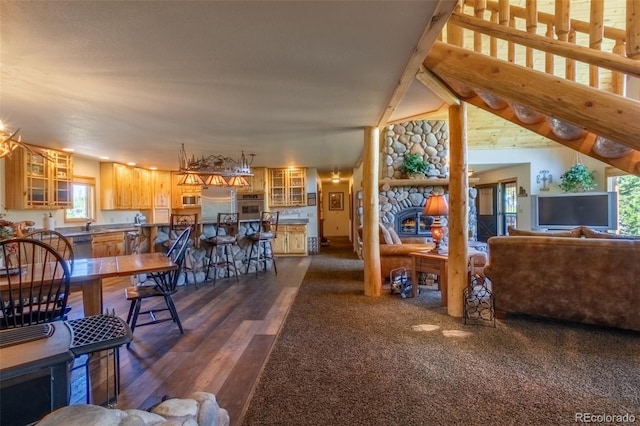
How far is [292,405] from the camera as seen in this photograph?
1.96m

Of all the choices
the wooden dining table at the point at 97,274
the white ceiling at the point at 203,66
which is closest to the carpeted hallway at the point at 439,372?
the wooden dining table at the point at 97,274

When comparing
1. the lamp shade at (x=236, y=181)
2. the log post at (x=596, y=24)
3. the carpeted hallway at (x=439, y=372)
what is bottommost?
the carpeted hallway at (x=439, y=372)

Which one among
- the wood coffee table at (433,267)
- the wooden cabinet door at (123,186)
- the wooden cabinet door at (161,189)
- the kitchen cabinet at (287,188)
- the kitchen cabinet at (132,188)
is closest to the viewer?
the wood coffee table at (433,267)

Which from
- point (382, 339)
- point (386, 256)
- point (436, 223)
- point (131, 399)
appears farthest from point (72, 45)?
point (386, 256)

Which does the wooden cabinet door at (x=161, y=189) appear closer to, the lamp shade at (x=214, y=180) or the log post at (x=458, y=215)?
the lamp shade at (x=214, y=180)

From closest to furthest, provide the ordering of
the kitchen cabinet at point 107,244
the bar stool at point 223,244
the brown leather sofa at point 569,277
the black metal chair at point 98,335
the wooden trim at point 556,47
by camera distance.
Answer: the black metal chair at point 98,335
the wooden trim at point 556,47
the brown leather sofa at point 569,277
the bar stool at point 223,244
the kitchen cabinet at point 107,244

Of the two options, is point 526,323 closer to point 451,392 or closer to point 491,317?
point 491,317

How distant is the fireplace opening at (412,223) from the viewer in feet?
22.6

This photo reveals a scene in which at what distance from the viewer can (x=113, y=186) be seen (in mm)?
6781

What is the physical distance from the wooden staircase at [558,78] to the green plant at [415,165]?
3.16 meters

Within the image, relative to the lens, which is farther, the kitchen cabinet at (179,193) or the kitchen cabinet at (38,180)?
the kitchen cabinet at (179,193)

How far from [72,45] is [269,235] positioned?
13.4 ft

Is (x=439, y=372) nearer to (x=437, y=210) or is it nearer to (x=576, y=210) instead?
(x=437, y=210)

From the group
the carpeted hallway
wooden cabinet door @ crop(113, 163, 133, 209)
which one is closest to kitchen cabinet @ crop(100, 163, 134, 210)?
wooden cabinet door @ crop(113, 163, 133, 209)
